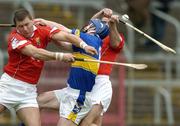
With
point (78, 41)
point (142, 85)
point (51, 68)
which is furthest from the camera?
point (142, 85)

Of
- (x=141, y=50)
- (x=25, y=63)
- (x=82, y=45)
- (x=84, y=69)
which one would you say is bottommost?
(x=141, y=50)

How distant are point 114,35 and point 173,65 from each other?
741cm

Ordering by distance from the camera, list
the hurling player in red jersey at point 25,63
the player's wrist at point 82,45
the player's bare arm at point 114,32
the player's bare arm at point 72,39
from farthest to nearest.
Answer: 1. the player's bare arm at point 114,32
2. the hurling player in red jersey at point 25,63
3. the player's wrist at point 82,45
4. the player's bare arm at point 72,39

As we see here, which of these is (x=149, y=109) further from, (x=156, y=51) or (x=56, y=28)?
(x=56, y=28)

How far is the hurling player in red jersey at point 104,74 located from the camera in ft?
59.4

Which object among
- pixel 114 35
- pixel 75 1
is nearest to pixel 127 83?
pixel 75 1

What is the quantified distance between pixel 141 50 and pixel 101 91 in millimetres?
6995

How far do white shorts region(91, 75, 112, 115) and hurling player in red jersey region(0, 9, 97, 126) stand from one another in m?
0.88

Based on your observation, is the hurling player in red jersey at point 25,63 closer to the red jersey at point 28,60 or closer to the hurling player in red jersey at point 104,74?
the red jersey at point 28,60

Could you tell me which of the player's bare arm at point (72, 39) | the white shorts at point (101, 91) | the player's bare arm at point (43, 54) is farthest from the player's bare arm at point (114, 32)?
the player's bare arm at point (43, 54)

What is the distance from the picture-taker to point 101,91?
59.8 feet

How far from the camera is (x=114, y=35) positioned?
1809 centimetres

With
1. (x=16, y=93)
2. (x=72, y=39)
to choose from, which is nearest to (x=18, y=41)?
(x=72, y=39)

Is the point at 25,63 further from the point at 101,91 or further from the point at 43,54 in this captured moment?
the point at 101,91
